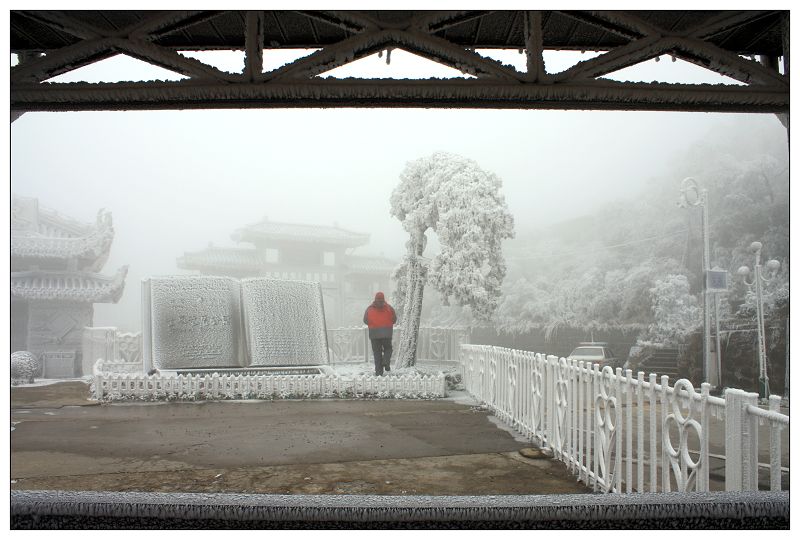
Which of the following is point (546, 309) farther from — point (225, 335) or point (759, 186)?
point (225, 335)

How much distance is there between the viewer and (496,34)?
3.69 meters

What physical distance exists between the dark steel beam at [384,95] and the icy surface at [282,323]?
24.2 ft

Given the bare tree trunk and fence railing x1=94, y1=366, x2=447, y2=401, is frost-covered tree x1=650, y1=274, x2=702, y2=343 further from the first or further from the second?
fence railing x1=94, y1=366, x2=447, y2=401

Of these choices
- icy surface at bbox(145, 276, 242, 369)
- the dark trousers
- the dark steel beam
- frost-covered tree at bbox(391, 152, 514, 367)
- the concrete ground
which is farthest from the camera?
frost-covered tree at bbox(391, 152, 514, 367)

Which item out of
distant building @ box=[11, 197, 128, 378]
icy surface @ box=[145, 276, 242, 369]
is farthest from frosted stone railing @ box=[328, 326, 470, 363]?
distant building @ box=[11, 197, 128, 378]

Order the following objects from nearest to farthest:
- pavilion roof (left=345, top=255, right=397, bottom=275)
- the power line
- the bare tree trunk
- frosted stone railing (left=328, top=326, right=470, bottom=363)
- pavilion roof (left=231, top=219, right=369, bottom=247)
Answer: the bare tree trunk → frosted stone railing (left=328, top=326, right=470, bottom=363) → the power line → pavilion roof (left=345, top=255, right=397, bottom=275) → pavilion roof (left=231, top=219, right=369, bottom=247)

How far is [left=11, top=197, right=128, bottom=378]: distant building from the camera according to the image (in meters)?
13.9

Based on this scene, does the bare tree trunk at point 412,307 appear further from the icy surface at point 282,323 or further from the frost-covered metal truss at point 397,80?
the frost-covered metal truss at point 397,80

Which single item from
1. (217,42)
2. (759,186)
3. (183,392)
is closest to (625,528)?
(217,42)

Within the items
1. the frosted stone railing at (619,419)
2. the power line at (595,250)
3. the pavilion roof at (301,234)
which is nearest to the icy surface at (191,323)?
the frosted stone railing at (619,419)

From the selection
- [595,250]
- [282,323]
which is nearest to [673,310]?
[595,250]

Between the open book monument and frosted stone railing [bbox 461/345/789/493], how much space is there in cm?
399

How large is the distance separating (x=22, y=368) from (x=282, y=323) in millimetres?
5268

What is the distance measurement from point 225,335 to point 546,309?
585 inches
